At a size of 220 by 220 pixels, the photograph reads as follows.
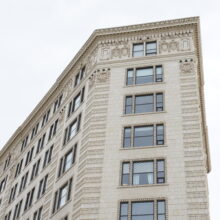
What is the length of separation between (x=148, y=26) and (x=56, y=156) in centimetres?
1551

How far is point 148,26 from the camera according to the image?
47719 mm

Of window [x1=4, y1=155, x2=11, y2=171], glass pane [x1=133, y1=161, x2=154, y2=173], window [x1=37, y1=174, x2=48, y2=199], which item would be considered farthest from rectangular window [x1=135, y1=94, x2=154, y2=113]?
window [x1=4, y1=155, x2=11, y2=171]

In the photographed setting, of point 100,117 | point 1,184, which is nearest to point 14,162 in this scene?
point 1,184

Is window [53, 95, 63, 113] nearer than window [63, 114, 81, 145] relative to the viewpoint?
→ No

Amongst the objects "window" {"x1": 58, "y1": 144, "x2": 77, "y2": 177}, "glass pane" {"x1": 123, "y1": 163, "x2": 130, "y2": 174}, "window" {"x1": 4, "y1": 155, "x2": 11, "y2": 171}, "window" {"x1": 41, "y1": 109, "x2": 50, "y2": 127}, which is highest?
"window" {"x1": 41, "y1": 109, "x2": 50, "y2": 127}

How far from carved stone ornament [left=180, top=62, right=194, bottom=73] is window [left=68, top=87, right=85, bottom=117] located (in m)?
10.2

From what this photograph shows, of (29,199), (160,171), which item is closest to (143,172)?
(160,171)

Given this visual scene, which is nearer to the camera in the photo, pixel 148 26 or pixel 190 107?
pixel 190 107

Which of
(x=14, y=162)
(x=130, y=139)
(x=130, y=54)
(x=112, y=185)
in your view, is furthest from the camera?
(x=14, y=162)

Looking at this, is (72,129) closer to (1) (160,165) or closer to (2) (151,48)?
(2) (151,48)

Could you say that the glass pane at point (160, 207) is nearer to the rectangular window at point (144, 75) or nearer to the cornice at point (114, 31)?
the rectangular window at point (144, 75)

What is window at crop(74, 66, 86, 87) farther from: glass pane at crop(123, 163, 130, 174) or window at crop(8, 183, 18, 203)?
window at crop(8, 183, 18, 203)

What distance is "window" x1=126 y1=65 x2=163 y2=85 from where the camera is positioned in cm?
4356

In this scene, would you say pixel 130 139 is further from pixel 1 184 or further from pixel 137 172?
pixel 1 184
